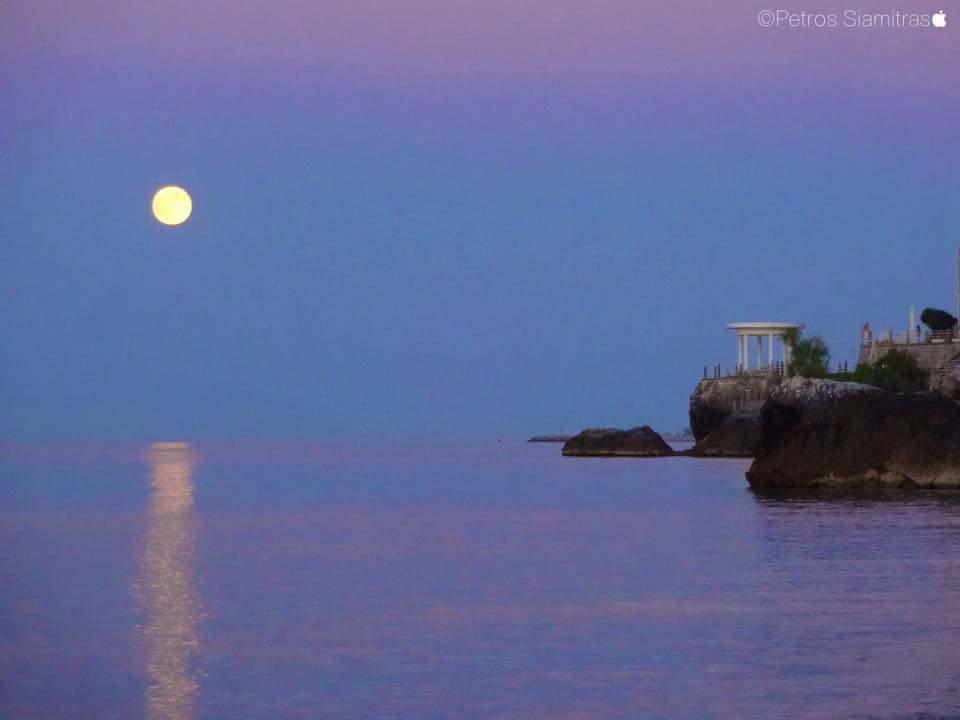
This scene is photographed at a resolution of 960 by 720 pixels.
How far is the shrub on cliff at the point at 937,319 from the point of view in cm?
12656

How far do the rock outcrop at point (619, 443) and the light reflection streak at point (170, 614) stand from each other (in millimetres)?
91340

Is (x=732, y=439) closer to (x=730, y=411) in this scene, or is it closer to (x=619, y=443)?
(x=730, y=411)

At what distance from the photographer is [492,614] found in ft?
100

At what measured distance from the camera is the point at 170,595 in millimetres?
34500

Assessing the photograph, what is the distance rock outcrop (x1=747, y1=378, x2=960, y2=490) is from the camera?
2583 inches

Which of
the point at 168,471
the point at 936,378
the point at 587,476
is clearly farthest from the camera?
the point at 168,471

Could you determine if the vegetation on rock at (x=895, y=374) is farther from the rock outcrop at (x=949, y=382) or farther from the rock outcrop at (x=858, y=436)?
the rock outcrop at (x=858, y=436)

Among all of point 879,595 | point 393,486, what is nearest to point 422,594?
point 879,595

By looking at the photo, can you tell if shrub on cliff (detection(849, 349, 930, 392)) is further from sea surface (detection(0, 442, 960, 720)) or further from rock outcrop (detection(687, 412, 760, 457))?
sea surface (detection(0, 442, 960, 720))

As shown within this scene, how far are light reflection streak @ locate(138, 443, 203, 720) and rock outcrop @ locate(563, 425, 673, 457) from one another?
91340 mm

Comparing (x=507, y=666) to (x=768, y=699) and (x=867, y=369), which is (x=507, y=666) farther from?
(x=867, y=369)

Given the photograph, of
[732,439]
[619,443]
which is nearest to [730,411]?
[732,439]

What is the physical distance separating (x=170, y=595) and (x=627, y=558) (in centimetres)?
1333

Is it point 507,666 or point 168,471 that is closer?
point 507,666
